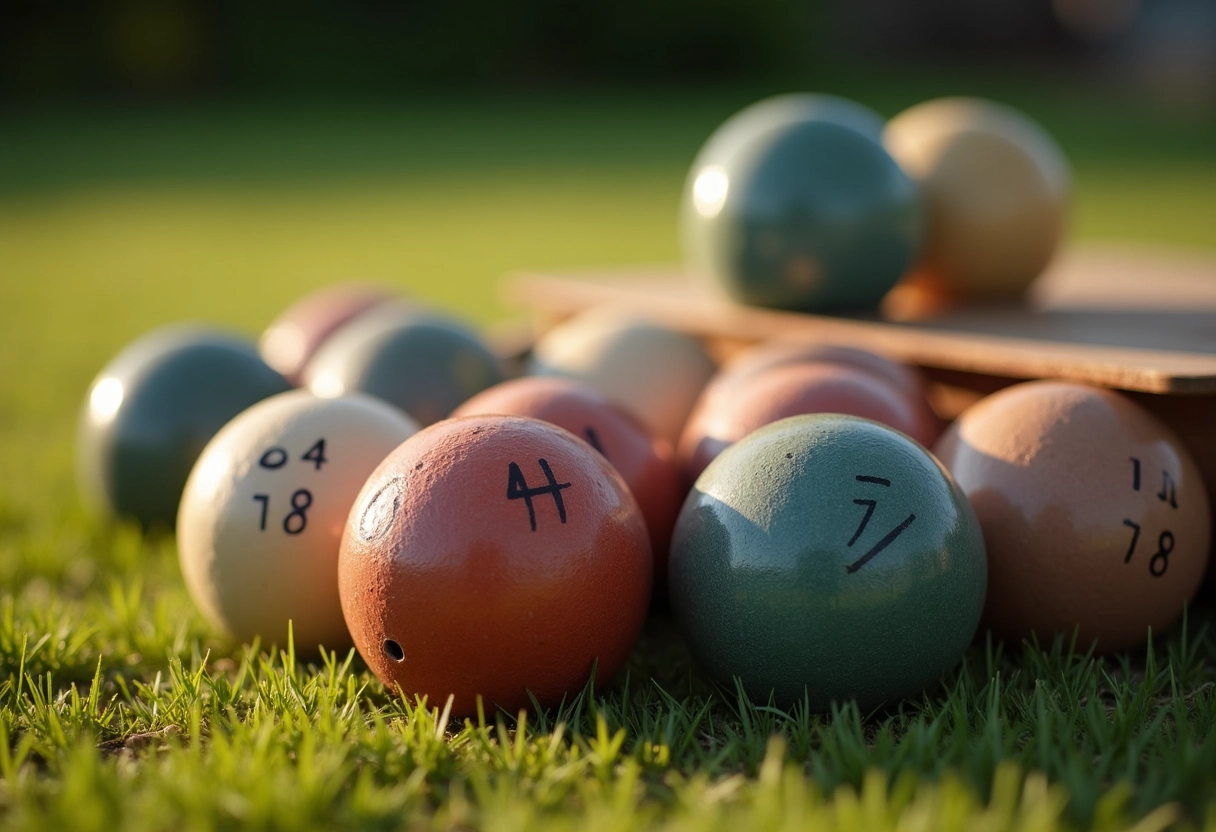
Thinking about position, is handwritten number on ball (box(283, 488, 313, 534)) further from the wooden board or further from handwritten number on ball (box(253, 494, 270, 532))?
the wooden board

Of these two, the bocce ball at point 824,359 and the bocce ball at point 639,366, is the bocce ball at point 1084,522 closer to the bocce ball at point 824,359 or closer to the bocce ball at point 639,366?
the bocce ball at point 824,359

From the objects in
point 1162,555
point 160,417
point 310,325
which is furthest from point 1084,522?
point 310,325

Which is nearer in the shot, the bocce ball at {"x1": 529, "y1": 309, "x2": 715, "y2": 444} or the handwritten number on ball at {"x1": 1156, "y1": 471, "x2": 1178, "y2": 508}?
the handwritten number on ball at {"x1": 1156, "y1": 471, "x2": 1178, "y2": 508}

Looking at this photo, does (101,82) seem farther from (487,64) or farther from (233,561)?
(233,561)

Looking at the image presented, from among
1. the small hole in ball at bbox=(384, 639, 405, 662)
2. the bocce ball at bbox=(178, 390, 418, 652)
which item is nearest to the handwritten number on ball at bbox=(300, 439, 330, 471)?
the bocce ball at bbox=(178, 390, 418, 652)

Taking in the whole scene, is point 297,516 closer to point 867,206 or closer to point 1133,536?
point 1133,536

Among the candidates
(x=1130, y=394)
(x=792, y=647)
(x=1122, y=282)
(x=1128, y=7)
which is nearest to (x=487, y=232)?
(x=1122, y=282)
